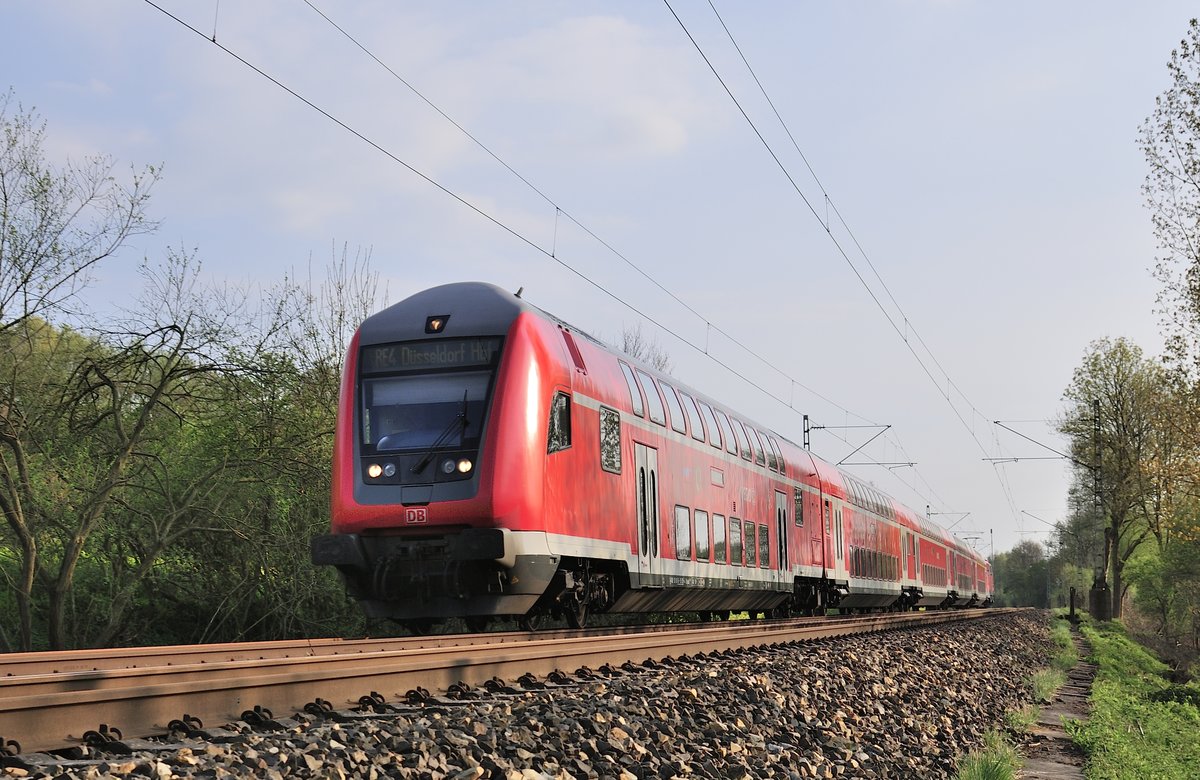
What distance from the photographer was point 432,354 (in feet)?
→ 42.3

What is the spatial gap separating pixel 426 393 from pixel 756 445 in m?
10.4

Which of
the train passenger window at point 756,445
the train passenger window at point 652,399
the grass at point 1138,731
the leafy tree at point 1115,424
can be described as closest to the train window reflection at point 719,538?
the train passenger window at point 652,399

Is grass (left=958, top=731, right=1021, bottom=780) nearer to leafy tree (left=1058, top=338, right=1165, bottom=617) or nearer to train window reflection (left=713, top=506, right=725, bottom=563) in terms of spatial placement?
train window reflection (left=713, top=506, right=725, bottom=563)

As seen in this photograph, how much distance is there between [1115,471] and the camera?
56.6m

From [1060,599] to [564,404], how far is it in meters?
125

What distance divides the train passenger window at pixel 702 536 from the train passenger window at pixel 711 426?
1.32 meters

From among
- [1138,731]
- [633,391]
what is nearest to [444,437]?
[633,391]

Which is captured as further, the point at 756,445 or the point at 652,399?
the point at 756,445

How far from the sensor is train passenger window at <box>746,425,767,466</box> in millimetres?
21672

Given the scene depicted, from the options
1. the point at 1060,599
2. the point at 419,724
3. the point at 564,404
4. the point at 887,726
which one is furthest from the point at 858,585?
the point at 1060,599

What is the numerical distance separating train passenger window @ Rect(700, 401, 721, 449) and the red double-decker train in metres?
1.60

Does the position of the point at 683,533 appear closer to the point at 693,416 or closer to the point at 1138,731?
the point at 693,416

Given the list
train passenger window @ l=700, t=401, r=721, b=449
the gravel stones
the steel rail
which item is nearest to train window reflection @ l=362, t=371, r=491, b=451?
the steel rail

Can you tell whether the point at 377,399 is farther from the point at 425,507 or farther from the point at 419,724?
the point at 419,724
